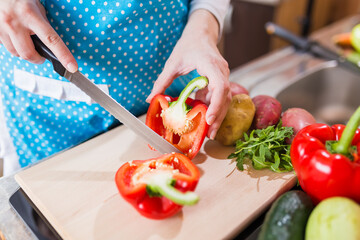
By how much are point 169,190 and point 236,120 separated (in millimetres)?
321

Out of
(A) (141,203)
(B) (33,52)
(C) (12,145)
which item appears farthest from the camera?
(C) (12,145)

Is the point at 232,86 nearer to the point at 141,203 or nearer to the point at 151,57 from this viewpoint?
the point at 151,57

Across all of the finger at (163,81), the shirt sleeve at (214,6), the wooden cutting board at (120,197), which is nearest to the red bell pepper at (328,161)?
the wooden cutting board at (120,197)

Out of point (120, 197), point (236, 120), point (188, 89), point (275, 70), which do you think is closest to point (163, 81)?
point (188, 89)

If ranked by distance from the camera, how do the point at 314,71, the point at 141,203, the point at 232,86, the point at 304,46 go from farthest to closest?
1. the point at 304,46
2. the point at 314,71
3. the point at 232,86
4. the point at 141,203

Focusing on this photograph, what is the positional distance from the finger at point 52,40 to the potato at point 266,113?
51 cm

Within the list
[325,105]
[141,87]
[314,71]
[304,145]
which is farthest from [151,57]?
[325,105]

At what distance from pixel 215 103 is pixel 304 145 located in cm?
23

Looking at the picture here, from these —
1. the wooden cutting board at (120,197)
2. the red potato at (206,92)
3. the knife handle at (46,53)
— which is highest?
the knife handle at (46,53)

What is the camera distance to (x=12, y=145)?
1.16 meters

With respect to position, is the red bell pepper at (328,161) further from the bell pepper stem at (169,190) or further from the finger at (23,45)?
the finger at (23,45)

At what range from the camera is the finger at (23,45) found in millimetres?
774

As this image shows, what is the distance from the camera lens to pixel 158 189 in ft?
2.24

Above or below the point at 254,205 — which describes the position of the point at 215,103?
above
